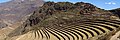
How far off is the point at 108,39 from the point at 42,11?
147m

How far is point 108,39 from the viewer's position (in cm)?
1547

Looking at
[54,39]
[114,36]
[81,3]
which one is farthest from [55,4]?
[114,36]

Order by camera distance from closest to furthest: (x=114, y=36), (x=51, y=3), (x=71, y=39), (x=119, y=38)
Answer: (x=119, y=38), (x=114, y=36), (x=71, y=39), (x=51, y=3)

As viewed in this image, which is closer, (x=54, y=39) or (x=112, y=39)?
(x=112, y=39)

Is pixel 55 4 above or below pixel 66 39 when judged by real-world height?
below

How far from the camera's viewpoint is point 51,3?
17338 centimetres

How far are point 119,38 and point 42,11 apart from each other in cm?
14776

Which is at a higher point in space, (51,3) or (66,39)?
(66,39)

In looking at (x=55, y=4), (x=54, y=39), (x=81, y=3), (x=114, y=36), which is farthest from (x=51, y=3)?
(x=114, y=36)

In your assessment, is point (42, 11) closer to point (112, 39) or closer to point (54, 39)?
point (54, 39)

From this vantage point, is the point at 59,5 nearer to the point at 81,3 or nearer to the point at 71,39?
the point at 81,3

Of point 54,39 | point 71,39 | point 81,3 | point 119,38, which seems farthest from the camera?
point 81,3

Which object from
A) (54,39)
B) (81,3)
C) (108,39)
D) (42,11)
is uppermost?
(108,39)

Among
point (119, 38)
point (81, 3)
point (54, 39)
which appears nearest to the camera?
point (119, 38)
